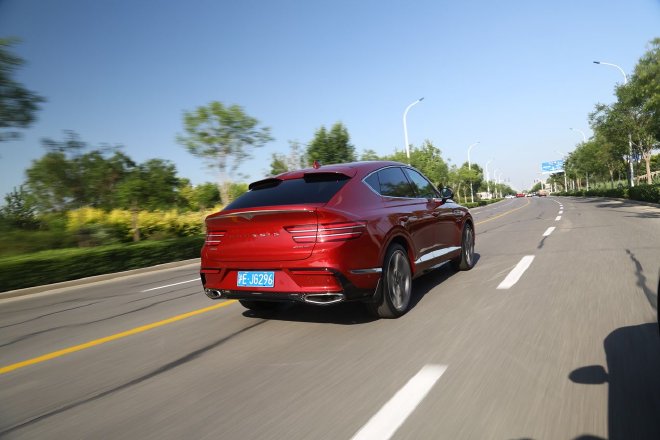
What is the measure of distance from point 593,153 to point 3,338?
57806 millimetres

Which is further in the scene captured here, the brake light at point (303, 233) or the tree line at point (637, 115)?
the tree line at point (637, 115)

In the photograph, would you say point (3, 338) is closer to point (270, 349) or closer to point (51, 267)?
point (270, 349)

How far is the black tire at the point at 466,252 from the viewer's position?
7.11 m

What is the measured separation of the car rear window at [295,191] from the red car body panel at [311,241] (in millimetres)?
28

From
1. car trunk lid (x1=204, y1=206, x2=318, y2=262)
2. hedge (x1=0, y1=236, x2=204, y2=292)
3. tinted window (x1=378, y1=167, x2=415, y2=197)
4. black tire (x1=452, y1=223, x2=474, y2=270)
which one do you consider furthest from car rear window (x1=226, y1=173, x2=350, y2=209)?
hedge (x1=0, y1=236, x2=204, y2=292)

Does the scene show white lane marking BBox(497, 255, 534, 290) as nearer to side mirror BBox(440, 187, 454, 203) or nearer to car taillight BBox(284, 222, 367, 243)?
side mirror BBox(440, 187, 454, 203)

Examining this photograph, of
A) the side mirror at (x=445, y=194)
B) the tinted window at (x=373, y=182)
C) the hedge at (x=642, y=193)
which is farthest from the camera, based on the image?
the hedge at (x=642, y=193)

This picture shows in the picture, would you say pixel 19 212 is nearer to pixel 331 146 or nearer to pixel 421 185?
pixel 331 146

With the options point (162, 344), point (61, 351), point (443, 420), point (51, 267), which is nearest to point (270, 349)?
point (162, 344)

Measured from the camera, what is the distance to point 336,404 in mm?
2758

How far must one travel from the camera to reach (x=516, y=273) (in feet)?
21.9

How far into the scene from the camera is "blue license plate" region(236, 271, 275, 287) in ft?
13.5

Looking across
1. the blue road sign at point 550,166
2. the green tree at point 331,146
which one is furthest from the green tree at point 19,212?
the blue road sign at point 550,166

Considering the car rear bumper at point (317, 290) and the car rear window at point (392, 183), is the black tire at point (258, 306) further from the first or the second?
the car rear window at point (392, 183)
